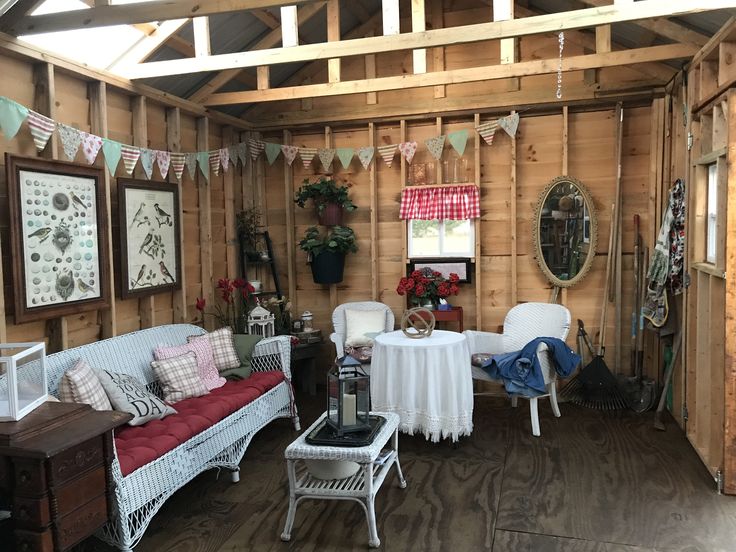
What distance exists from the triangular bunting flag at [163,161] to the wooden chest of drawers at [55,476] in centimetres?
232

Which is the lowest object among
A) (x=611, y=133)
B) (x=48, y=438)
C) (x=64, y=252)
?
(x=48, y=438)

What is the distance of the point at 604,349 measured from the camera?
505 centimetres

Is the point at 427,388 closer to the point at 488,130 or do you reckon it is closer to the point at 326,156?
the point at 488,130

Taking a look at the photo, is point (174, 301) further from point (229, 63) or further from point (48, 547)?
point (48, 547)

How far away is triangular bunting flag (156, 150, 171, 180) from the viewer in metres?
4.27

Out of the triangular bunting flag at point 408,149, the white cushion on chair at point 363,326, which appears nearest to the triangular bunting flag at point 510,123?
the triangular bunting flag at point 408,149

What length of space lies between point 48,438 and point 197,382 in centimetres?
160

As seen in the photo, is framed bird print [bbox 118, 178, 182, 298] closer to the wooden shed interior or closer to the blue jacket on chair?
the wooden shed interior

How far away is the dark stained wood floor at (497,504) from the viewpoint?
278 cm

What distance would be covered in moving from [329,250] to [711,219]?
3.02 meters

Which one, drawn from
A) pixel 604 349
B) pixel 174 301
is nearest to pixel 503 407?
pixel 604 349

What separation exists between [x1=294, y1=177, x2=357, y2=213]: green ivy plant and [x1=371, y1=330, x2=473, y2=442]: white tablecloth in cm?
188

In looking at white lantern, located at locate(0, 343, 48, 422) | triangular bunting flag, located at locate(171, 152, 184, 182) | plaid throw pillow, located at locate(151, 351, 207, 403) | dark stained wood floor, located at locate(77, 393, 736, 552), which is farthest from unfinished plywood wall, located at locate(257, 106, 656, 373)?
white lantern, located at locate(0, 343, 48, 422)

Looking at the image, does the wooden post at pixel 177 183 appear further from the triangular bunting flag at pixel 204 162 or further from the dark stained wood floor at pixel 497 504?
the dark stained wood floor at pixel 497 504
